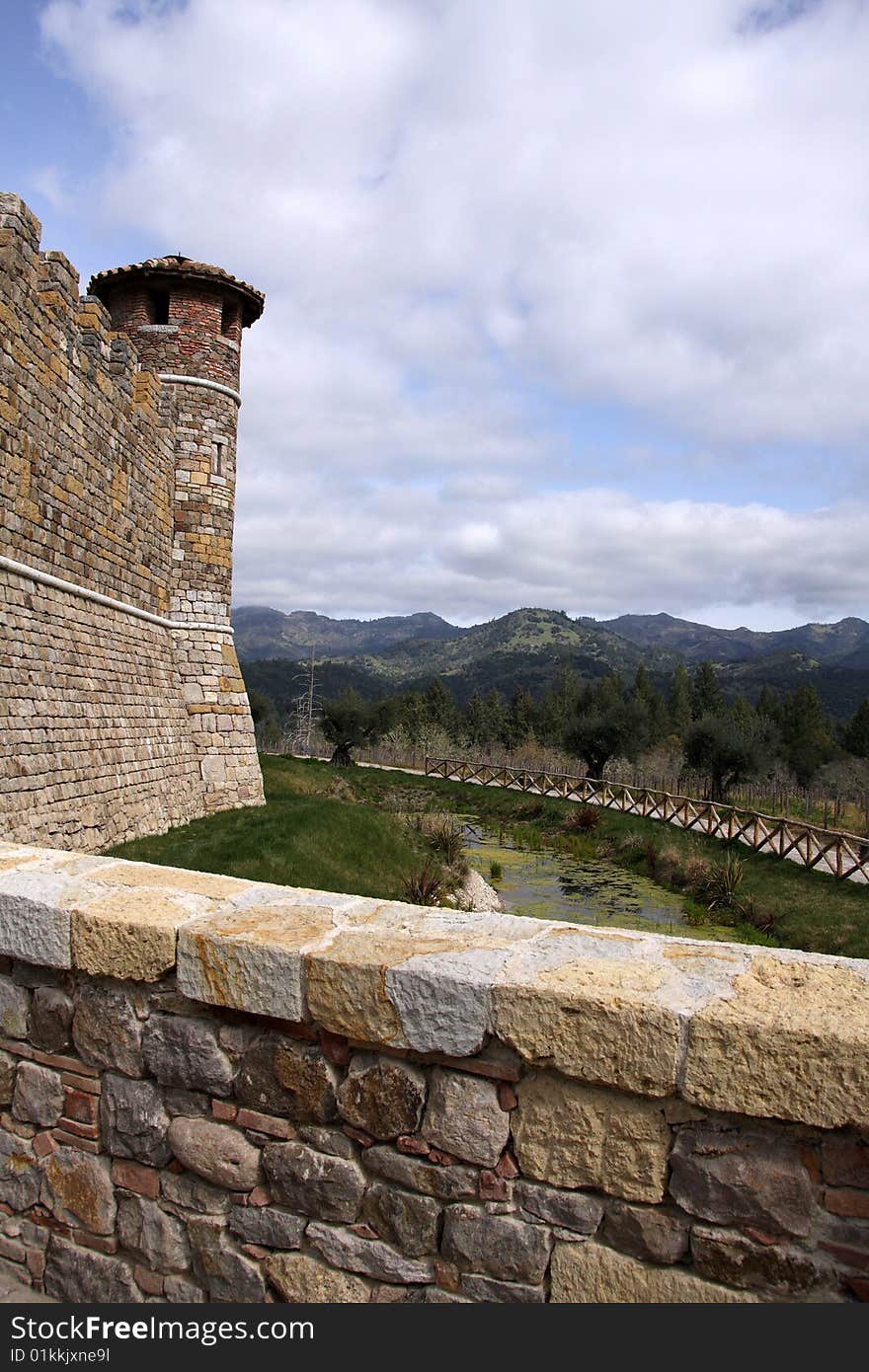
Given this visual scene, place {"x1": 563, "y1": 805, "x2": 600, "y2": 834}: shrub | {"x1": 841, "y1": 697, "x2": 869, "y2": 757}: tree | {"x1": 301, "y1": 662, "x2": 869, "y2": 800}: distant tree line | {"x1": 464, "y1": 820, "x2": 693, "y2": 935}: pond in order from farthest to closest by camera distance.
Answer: {"x1": 841, "y1": 697, "x2": 869, "y2": 757}: tree, {"x1": 301, "y1": 662, "x2": 869, "y2": 800}: distant tree line, {"x1": 563, "y1": 805, "x2": 600, "y2": 834}: shrub, {"x1": 464, "y1": 820, "x2": 693, "y2": 935}: pond

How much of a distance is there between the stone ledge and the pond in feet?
38.2

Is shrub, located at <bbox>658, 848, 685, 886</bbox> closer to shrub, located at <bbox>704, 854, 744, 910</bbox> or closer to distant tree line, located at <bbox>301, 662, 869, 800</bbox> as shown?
shrub, located at <bbox>704, 854, 744, 910</bbox>

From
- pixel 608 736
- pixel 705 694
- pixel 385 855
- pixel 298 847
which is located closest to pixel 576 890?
pixel 385 855

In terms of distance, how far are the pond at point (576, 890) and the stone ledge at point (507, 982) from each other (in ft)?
38.2

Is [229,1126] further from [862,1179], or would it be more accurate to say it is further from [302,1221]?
[862,1179]

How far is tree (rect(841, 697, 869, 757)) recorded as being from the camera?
166 feet

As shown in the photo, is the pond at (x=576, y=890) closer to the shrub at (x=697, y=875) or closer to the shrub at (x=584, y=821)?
the shrub at (x=697, y=875)

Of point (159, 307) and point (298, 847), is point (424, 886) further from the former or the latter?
point (159, 307)

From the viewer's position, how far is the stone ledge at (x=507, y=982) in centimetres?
188

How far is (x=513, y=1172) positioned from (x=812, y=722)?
57.3 m

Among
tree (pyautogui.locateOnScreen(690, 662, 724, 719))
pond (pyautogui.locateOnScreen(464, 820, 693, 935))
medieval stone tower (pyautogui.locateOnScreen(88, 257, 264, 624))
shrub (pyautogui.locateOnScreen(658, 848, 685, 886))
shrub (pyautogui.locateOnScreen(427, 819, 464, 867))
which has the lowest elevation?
pond (pyautogui.locateOnScreen(464, 820, 693, 935))

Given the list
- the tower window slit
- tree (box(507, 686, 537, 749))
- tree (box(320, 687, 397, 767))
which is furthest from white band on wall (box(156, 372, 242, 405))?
tree (box(507, 686, 537, 749))

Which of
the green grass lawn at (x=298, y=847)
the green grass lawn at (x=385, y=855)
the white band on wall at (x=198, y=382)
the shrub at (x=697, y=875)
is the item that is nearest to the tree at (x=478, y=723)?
the green grass lawn at (x=385, y=855)

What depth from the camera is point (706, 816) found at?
24734 mm
